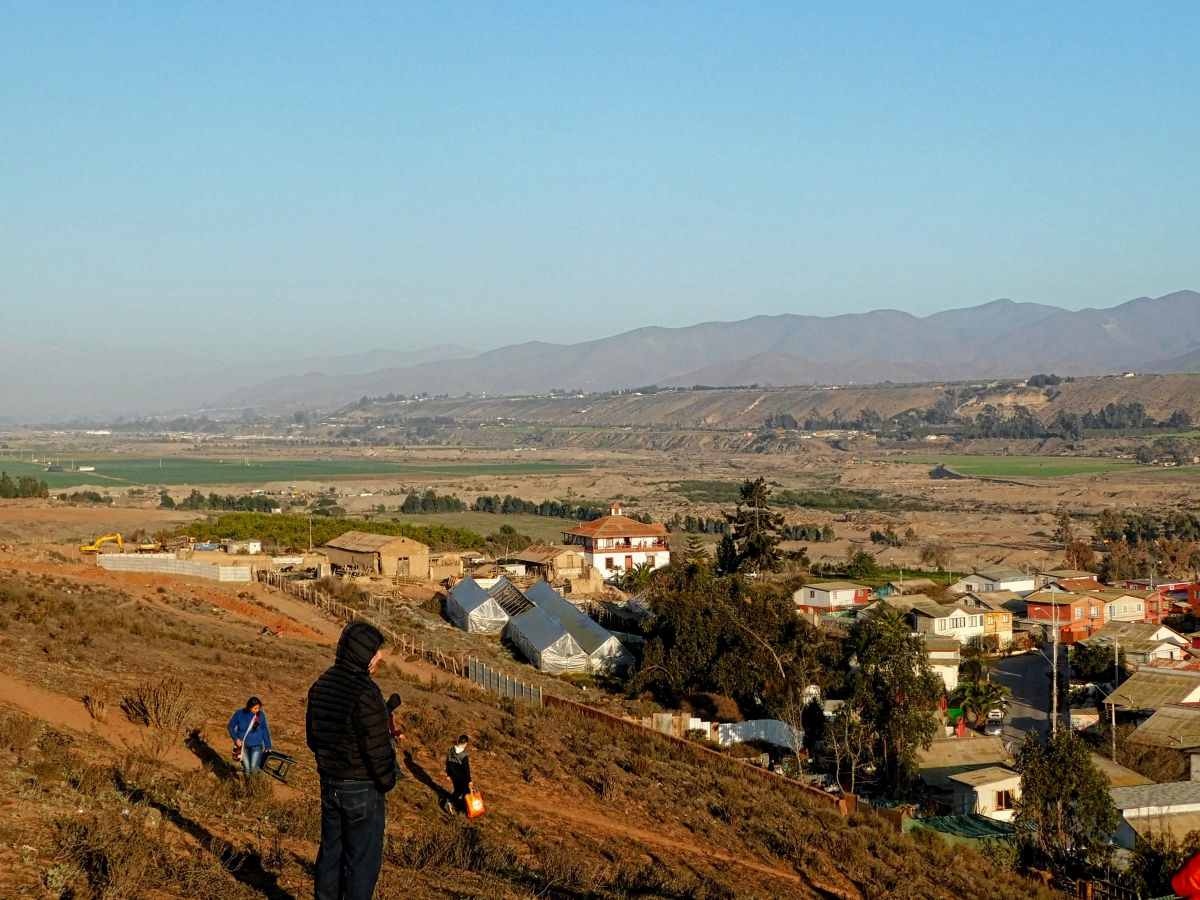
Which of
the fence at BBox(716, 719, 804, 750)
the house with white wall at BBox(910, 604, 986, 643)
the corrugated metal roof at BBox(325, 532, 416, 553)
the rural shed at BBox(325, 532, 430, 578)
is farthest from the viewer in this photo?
the corrugated metal roof at BBox(325, 532, 416, 553)

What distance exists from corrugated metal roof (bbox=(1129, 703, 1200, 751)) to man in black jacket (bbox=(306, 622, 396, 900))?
25263 millimetres

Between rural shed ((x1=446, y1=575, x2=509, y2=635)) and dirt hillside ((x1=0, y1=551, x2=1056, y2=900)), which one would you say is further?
rural shed ((x1=446, y1=575, x2=509, y2=635))

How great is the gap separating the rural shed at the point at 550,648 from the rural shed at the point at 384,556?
11724 millimetres

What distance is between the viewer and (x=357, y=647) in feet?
21.3

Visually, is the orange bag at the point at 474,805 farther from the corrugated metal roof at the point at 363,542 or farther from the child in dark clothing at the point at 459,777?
the corrugated metal roof at the point at 363,542

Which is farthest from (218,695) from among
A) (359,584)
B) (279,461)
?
(279,461)

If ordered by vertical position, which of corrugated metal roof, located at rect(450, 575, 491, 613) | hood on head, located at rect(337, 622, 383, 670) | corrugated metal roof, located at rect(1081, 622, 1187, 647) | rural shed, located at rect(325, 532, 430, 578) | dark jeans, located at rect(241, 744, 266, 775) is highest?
hood on head, located at rect(337, 622, 383, 670)

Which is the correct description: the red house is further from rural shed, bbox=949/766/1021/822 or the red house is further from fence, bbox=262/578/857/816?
fence, bbox=262/578/857/816

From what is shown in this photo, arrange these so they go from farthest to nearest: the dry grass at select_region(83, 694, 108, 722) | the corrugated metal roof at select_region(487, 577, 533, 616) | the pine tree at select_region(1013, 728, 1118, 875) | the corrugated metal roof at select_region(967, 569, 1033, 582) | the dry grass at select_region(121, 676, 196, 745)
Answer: the corrugated metal roof at select_region(967, 569, 1033, 582), the corrugated metal roof at select_region(487, 577, 533, 616), the pine tree at select_region(1013, 728, 1118, 875), the dry grass at select_region(83, 694, 108, 722), the dry grass at select_region(121, 676, 196, 745)

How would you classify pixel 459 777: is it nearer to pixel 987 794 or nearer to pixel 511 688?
pixel 511 688

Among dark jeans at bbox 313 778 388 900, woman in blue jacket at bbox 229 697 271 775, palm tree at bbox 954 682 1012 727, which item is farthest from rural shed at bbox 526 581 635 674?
dark jeans at bbox 313 778 388 900

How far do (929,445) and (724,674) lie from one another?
519ft

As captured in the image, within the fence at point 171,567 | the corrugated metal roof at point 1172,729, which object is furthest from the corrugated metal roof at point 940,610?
the fence at point 171,567

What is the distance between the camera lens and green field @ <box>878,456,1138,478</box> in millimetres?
127562
